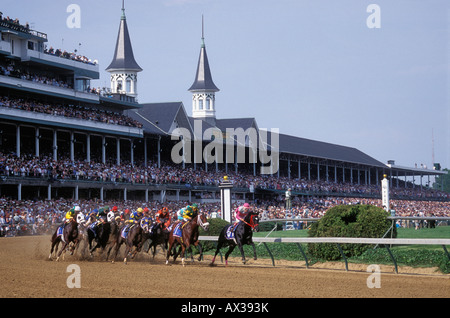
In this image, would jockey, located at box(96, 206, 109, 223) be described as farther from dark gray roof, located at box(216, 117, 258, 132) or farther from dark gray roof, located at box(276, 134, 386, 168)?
dark gray roof, located at box(216, 117, 258, 132)

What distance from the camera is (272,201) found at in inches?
2119

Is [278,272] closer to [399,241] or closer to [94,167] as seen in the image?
[399,241]

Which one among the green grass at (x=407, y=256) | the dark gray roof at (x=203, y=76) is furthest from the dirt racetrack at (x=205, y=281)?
the dark gray roof at (x=203, y=76)

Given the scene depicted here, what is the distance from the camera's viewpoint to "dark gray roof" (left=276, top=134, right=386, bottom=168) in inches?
2509

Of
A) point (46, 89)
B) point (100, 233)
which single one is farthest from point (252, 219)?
point (46, 89)

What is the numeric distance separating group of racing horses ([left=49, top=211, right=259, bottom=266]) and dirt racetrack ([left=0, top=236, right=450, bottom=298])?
0.56 m

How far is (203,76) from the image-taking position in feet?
233

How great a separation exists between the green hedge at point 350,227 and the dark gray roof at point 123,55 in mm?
41915

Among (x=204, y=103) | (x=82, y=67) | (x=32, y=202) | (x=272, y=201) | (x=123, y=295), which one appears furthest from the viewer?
(x=204, y=103)

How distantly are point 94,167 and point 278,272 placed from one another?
26.2m

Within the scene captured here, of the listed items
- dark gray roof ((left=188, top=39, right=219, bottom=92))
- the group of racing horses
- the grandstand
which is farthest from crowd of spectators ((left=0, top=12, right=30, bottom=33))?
dark gray roof ((left=188, top=39, right=219, bottom=92))

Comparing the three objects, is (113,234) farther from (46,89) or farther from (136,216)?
(46,89)

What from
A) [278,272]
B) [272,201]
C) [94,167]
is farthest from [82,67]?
[278,272]

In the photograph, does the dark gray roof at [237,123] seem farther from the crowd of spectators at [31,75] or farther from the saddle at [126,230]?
the saddle at [126,230]
